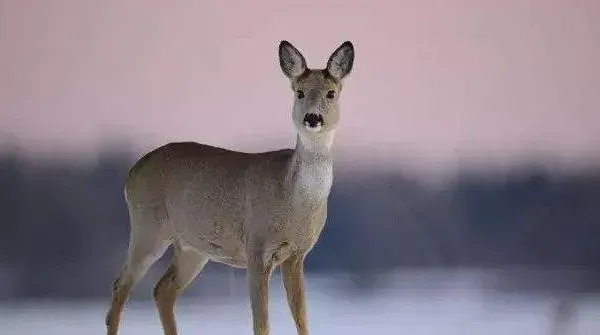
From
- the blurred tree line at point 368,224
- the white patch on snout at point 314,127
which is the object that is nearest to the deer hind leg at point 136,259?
the white patch on snout at point 314,127

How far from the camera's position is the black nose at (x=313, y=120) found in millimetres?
1641

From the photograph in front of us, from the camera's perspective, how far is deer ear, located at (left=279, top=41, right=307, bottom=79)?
1.74 meters

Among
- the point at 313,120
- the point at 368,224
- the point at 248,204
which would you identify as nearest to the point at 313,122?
the point at 313,120

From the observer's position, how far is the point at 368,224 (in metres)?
2.52

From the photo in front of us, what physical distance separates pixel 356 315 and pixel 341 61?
95cm

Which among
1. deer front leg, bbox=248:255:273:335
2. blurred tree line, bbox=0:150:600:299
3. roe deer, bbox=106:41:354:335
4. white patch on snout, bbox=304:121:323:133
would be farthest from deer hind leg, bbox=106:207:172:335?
blurred tree line, bbox=0:150:600:299

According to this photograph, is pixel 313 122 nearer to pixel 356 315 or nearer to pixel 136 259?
pixel 136 259

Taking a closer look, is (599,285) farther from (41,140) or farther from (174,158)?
(41,140)

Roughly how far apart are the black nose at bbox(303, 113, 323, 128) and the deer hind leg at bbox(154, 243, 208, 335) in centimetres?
46

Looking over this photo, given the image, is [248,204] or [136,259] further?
[136,259]

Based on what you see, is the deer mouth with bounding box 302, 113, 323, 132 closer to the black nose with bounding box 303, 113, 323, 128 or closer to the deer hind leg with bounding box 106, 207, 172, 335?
the black nose with bounding box 303, 113, 323, 128

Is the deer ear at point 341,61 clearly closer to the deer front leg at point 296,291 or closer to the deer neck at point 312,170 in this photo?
the deer neck at point 312,170

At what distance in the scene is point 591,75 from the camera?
2.59 meters

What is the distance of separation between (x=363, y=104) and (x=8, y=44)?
101 cm
